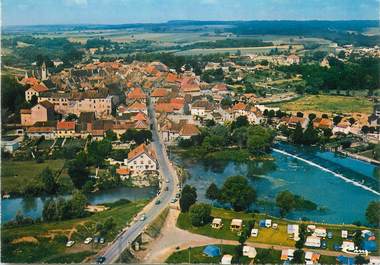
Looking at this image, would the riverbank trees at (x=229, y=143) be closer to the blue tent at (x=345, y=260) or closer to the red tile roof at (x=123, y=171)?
the red tile roof at (x=123, y=171)

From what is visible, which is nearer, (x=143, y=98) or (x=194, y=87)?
(x=143, y=98)

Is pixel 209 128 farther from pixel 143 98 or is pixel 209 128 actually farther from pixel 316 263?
pixel 316 263

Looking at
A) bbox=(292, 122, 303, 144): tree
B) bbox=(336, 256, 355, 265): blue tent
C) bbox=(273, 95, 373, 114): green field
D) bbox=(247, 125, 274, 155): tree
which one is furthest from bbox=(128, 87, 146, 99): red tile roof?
bbox=(336, 256, 355, 265): blue tent

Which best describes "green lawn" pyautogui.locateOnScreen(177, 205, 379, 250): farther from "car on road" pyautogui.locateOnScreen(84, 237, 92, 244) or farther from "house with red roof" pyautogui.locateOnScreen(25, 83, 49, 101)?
"house with red roof" pyautogui.locateOnScreen(25, 83, 49, 101)

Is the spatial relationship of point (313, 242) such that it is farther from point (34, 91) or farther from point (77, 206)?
point (34, 91)

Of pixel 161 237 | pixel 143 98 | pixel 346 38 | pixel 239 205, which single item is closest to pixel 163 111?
pixel 143 98

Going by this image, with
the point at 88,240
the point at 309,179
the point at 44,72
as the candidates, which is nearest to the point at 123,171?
the point at 88,240
